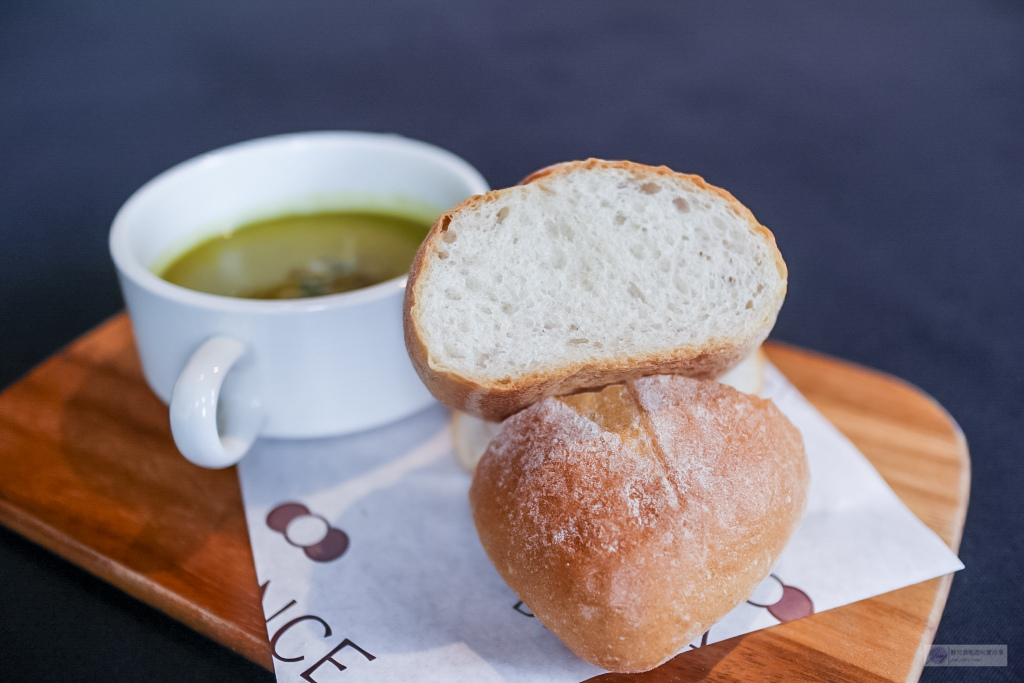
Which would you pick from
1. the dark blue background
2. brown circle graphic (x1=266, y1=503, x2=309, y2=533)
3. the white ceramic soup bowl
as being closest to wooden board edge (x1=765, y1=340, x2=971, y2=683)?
the dark blue background

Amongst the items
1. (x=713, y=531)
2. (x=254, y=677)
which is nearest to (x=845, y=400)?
(x=713, y=531)

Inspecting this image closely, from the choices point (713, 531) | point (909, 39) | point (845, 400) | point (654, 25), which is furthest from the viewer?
point (654, 25)

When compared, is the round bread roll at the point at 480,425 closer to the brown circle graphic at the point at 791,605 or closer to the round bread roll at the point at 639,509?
the round bread roll at the point at 639,509

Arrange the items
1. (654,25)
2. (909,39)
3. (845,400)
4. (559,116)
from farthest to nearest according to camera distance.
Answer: (654,25) < (909,39) < (559,116) < (845,400)

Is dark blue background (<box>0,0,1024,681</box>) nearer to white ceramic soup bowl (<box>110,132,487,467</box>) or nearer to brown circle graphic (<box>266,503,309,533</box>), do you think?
brown circle graphic (<box>266,503,309,533</box>)

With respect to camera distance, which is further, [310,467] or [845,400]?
[845,400]

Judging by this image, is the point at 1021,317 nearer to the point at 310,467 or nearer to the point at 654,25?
the point at 310,467

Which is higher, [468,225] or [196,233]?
[468,225]

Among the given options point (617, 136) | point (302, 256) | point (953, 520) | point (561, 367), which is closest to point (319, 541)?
point (561, 367)
